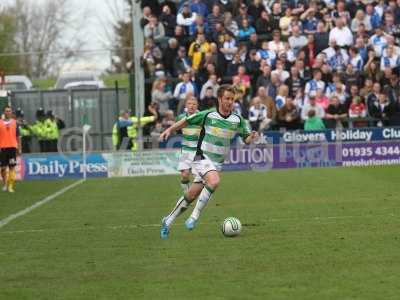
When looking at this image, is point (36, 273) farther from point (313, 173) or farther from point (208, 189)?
point (313, 173)

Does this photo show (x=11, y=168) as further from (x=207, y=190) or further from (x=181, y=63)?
(x=207, y=190)

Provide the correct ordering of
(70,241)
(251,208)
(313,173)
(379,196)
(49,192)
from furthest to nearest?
(313,173) < (49,192) < (379,196) < (251,208) < (70,241)

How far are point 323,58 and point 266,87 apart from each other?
6.41ft

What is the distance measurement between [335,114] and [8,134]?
1022 cm

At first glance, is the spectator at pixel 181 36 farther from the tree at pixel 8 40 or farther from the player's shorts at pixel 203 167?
the tree at pixel 8 40

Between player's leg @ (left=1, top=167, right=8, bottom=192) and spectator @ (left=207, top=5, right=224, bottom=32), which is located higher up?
spectator @ (left=207, top=5, right=224, bottom=32)

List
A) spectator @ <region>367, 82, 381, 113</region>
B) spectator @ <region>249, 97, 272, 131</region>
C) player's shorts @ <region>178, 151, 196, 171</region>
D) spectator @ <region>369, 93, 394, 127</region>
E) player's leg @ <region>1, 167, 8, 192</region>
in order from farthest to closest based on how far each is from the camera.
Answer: spectator @ <region>369, 93, 394, 127</region>, spectator @ <region>367, 82, 381, 113</region>, spectator @ <region>249, 97, 272, 131</region>, player's leg @ <region>1, 167, 8, 192</region>, player's shorts @ <region>178, 151, 196, 171</region>

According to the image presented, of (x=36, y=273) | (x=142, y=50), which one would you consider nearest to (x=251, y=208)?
(x=36, y=273)

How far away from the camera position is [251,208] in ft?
56.1

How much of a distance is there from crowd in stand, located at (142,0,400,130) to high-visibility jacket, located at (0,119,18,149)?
18.9ft

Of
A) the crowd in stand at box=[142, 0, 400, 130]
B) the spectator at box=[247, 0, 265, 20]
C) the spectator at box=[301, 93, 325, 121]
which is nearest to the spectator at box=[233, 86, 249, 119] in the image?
the crowd in stand at box=[142, 0, 400, 130]

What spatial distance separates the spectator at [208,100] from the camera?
28.8 m

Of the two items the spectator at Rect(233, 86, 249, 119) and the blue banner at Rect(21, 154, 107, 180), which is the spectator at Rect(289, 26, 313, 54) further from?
the blue banner at Rect(21, 154, 107, 180)

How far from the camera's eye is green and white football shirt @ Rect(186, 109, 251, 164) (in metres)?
13.0
